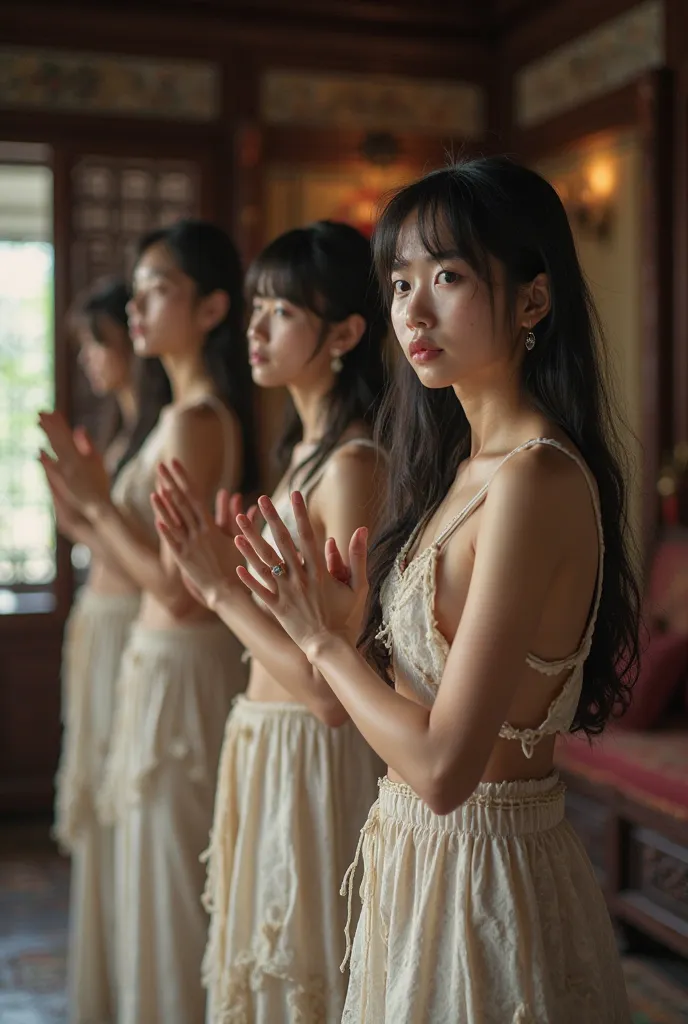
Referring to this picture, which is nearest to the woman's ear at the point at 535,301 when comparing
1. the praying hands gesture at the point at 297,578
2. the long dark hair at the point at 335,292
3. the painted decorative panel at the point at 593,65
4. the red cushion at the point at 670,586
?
the praying hands gesture at the point at 297,578

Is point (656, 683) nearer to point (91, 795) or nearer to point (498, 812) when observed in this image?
point (91, 795)

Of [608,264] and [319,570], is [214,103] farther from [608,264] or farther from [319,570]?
[319,570]

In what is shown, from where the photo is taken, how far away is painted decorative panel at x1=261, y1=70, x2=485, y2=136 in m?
5.01

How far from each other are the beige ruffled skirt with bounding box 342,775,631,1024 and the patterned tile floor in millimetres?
1737

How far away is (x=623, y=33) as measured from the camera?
4.32 m

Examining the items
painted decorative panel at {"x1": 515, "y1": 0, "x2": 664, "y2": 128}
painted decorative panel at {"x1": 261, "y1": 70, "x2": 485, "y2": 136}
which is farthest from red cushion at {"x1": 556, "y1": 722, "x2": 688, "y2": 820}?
painted decorative panel at {"x1": 261, "y1": 70, "x2": 485, "y2": 136}

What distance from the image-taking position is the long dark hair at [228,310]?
269 cm

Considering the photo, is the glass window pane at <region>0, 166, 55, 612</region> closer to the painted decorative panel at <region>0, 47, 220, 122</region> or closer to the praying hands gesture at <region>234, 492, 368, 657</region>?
the painted decorative panel at <region>0, 47, 220, 122</region>

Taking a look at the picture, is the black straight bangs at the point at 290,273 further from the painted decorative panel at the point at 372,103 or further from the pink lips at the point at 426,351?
the painted decorative panel at the point at 372,103

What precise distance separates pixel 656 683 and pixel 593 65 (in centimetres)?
239

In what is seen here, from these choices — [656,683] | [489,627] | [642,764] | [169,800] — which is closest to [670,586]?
[656,683]

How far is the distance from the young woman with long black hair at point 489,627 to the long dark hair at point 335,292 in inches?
22.5

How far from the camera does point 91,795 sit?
3.13 m

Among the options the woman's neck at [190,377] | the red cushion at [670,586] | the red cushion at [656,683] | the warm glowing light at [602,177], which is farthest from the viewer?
the warm glowing light at [602,177]
